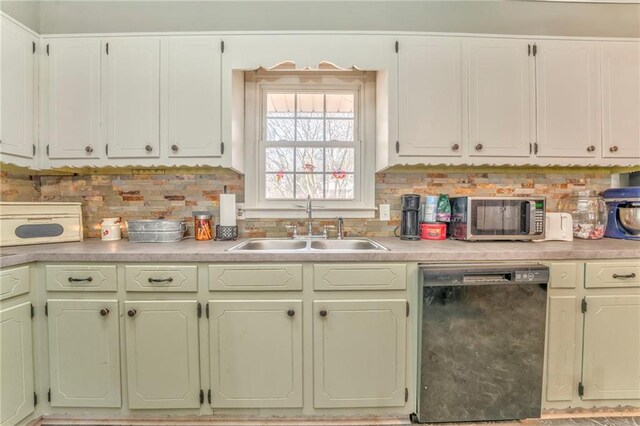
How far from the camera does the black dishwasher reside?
146cm

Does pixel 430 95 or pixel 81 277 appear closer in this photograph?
pixel 81 277

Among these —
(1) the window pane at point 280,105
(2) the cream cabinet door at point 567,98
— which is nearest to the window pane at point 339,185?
(1) the window pane at point 280,105

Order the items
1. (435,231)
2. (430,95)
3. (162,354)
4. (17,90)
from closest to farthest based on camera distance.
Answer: (162,354) < (17,90) < (430,95) < (435,231)

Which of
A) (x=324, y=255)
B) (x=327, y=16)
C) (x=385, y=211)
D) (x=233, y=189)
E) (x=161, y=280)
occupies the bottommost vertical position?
(x=161, y=280)

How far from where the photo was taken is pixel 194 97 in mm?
1848

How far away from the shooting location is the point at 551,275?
60.6 inches

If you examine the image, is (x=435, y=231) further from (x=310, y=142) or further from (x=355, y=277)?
(x=310, y=142)

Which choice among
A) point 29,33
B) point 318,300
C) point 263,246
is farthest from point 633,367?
point 29,33

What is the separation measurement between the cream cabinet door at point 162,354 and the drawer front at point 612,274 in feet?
7.11

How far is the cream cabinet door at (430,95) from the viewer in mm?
1858

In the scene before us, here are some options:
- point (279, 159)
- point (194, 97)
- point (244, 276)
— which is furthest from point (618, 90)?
point (194, 97)

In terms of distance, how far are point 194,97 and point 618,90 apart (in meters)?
2.87

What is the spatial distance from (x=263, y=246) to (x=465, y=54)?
6.28 ft

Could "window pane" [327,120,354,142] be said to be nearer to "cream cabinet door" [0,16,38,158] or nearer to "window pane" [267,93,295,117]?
"window pane" [267,93,295,117]
